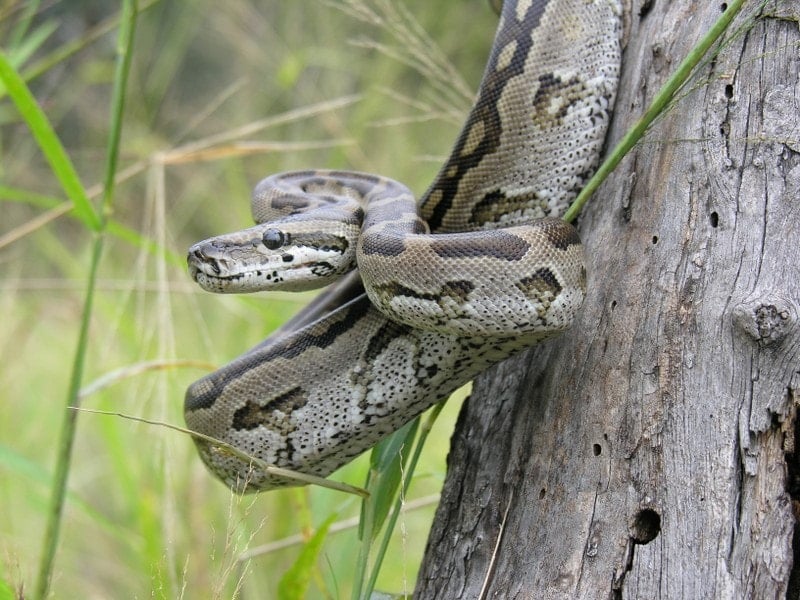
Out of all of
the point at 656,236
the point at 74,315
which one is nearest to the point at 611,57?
the point at 656,236

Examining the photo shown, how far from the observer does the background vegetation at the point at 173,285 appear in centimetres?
→ 463

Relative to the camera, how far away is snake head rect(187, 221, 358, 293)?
3.92m

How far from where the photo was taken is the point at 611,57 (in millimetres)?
4051

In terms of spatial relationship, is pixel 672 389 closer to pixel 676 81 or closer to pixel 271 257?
pixel 676 81

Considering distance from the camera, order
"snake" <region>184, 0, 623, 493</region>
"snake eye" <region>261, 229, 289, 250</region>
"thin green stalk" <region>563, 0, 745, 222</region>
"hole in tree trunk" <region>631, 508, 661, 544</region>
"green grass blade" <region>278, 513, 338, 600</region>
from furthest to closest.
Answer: "snake eye" <region>261, 229, 289, 250</region>
"snake" <region>184, 0, 623, 493</region>
"green grass blade" <region>278, 513, 338, 600</region>
"hole in tree trunk" <region>631, 508, 661, 544</region>
"thin green stalk" <region>563, 0, 745, 222</region>

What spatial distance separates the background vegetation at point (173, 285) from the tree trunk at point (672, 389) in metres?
0.71

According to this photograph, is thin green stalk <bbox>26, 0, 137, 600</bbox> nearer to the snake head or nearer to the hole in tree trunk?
the snake head

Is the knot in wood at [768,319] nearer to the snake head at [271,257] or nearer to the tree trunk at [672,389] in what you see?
the tree trunk at [672,389]

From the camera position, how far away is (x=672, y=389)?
3.13 meters

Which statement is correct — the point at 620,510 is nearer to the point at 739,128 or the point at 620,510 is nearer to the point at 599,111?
the point at 739,128

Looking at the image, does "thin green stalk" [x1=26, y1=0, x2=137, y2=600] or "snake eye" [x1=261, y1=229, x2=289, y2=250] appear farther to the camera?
"snake eye" [x1=261, y1=229, x2=289, y2=250]

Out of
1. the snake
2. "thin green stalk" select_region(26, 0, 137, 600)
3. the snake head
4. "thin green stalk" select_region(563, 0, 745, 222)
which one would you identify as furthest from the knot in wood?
"thin green stalk" select_region(26, 0, 137, 600)

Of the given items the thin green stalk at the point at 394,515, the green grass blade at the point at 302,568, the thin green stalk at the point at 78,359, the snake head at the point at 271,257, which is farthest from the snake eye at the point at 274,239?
the green grass blade at the point at 302,568

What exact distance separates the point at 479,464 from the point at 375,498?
0.51 meters
